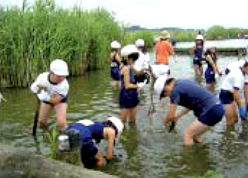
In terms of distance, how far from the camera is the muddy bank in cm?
472

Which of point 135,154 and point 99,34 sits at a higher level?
point 99,34

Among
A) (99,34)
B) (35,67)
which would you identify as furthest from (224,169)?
(99,34)

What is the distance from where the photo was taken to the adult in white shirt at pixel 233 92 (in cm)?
861

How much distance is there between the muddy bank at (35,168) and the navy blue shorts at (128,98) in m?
3.95

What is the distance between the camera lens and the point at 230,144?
26.4ft

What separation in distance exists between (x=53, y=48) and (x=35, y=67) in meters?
1.26

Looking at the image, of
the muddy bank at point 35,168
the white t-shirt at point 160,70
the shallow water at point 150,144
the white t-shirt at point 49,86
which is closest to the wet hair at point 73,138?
the shallow water at point 150,144

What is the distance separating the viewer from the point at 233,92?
28.8 feet

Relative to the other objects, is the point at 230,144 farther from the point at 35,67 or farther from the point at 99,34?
the point at 99,34

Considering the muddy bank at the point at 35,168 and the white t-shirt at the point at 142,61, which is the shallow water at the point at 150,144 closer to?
the muddy bank at the point at 35,168

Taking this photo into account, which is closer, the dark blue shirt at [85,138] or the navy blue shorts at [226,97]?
the dark blue shirt at [85,138]

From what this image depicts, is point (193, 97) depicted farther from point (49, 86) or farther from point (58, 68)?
point (49, 86)

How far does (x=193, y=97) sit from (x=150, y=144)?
1491 mm

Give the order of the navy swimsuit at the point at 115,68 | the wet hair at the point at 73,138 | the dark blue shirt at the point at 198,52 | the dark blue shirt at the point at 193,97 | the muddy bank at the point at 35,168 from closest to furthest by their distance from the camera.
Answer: the muddy bank at the point at 35,168 → the wet hair at the point at 73,138 → the dark blue shirt at the point at 193,97 → the navy swimsuit at the point at 115,68 → the dark blue shirt at the point at 198,52
